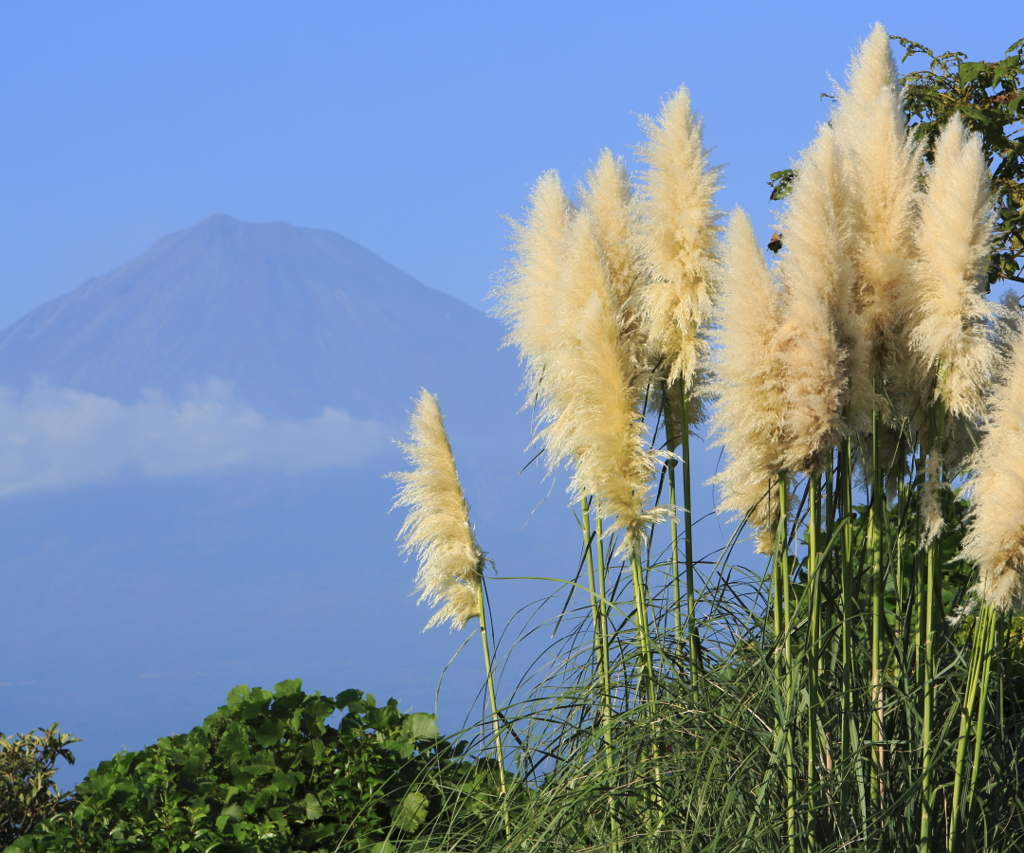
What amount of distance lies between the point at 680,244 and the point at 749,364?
2.33 ft

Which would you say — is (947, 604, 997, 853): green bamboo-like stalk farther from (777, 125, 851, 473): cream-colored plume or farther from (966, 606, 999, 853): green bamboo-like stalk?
(777, 125, 851, 473): cream-colored plume

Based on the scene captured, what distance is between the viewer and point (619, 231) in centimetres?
312

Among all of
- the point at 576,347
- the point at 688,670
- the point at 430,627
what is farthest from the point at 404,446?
the point at 688,670

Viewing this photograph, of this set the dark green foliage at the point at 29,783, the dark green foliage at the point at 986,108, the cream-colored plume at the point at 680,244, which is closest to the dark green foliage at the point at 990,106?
the dark green foliage at the point at 986,108

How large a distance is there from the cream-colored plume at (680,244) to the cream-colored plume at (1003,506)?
2.75 feet

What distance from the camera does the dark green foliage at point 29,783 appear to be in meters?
4.53

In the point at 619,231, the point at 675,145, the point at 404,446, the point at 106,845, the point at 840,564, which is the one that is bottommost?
the point at 106,845

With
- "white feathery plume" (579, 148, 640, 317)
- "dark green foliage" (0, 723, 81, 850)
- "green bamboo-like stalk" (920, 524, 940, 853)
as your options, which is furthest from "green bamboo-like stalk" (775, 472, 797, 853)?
"dark green foliage" (0, 723, 81, 850)

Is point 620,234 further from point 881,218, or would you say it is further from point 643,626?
point 643,626

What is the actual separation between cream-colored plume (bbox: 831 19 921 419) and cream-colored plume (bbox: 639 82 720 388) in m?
0.42

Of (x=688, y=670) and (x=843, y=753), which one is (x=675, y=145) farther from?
(x=843, y=753)

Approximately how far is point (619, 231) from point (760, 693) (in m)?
1.38

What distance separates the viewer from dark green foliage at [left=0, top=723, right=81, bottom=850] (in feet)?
14.9

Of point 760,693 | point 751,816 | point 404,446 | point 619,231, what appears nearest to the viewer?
point 751,816
